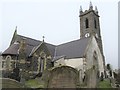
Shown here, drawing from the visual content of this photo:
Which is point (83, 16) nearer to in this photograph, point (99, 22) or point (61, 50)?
point (99, 22)

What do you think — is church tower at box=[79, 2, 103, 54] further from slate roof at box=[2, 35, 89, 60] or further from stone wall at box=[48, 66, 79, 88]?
stone wall at box=[48, 66, 79, 88]

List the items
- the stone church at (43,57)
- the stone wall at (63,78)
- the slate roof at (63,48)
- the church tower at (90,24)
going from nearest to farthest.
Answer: the stone wall at (63,78), the stone church at (43,57), the slate roof at (63,48), the church tower at (90,24)

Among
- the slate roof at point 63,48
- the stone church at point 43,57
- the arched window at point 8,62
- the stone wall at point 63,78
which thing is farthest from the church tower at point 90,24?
the stone wall at point 63,78

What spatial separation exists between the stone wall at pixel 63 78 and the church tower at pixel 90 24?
94.9ft

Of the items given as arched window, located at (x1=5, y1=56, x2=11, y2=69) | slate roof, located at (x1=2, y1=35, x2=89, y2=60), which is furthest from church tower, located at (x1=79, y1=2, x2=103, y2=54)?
arched window, located at (x1=5, y1=56, x2=11, y2=69)

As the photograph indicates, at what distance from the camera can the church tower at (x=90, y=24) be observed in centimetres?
4266

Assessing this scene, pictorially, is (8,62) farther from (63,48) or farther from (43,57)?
(63,48)

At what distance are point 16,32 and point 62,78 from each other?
81.9ft

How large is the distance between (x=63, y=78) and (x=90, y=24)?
30.4m

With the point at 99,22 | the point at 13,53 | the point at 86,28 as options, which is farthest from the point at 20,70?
the point at 99,22

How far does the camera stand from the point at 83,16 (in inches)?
1786

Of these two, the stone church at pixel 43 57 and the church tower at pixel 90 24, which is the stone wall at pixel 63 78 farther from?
the church tower at pixel 90 24

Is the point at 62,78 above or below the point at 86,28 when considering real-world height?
below

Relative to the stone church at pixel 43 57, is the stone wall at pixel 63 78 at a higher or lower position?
lower
